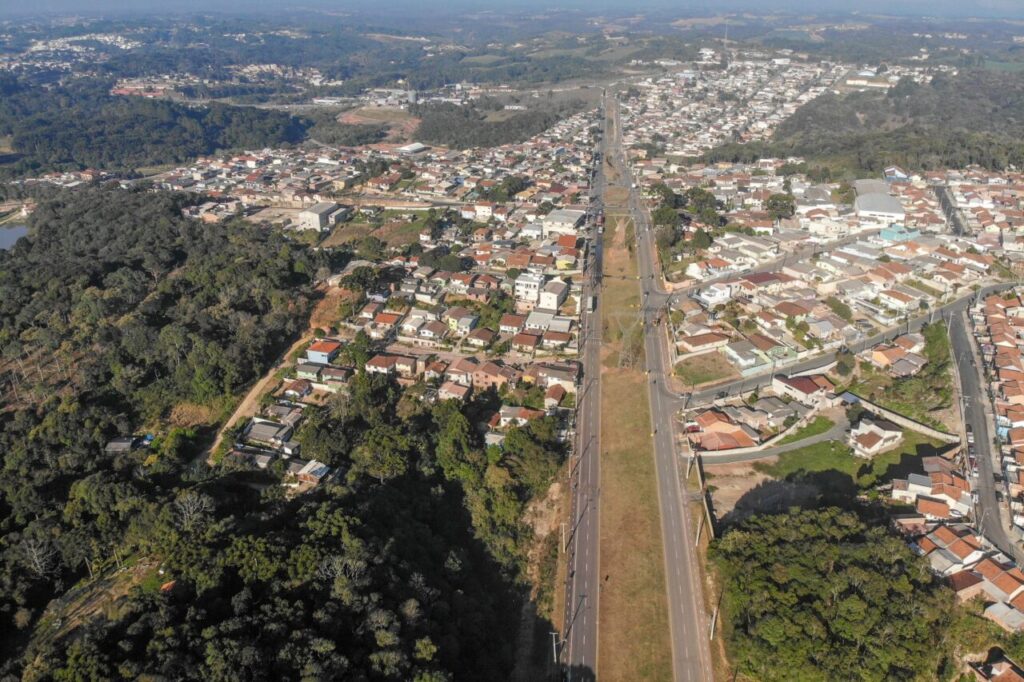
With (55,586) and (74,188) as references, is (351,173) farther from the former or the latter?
(55,586)

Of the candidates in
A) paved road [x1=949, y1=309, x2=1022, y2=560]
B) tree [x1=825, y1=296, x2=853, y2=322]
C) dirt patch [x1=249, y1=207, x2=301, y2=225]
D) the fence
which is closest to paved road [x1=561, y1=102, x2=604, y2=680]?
the fence

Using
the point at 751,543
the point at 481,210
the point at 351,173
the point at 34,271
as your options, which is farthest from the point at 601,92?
the point at 751,543

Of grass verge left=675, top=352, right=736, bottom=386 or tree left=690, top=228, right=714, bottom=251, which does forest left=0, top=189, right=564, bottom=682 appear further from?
tree left=690, top=228, right=714, bottom=251

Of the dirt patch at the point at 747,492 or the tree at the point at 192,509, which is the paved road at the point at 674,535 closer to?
the dirt patch at the point at 747,492

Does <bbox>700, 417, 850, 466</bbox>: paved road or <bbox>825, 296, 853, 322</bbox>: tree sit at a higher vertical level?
<bbox>825, 296, 853, 322</bbox>: tree

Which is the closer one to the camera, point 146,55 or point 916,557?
point 916,557

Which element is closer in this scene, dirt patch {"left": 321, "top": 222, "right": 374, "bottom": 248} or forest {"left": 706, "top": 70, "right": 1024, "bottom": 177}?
dirt patch {"left": 321, "top": 222, "right": 374, "bottom": 248}

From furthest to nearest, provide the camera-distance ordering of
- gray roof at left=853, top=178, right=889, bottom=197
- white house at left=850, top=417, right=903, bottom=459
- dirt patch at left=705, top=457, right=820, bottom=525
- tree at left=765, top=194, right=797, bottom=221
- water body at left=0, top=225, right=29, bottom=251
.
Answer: water body at left=0, top=225, right=29, bottom=251, gray roof at left=853, top=178, right=889, bottom=197, tree at left=765, top=194, right=797, bottom=221, white house at left=850, top=417, right=903, bottom=459, dirt patch at left=705, top=457, right=820, bottom=525
